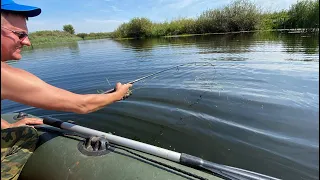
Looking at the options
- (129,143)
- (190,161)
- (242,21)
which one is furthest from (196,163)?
(242,21)

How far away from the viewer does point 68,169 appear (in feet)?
7.86

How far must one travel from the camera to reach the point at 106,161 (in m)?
2.33

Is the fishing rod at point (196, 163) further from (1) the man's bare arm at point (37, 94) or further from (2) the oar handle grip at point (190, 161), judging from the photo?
(1) the man's bare arm at point (37, 94)

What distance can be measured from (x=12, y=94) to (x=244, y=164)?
3188 mm

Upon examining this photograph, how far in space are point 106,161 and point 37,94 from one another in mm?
1017

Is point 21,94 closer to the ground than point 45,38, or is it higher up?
closer to the ground

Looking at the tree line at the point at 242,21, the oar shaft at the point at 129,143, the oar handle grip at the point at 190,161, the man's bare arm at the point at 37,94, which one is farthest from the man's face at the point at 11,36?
the tree line at the point at 242,21

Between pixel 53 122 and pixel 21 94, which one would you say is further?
pixel 53 122

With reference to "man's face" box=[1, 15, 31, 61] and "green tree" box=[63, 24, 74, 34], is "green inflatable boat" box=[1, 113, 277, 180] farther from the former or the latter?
"green tree" box=[63, 24, 74, 34]

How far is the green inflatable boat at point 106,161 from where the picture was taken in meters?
2.10

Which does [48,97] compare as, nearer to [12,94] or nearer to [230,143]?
[12,94]

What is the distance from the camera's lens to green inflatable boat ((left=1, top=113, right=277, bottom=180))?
2100 millimetres

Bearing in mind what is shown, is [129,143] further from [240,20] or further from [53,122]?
[240,20]

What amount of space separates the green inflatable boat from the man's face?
1115 millimetres
